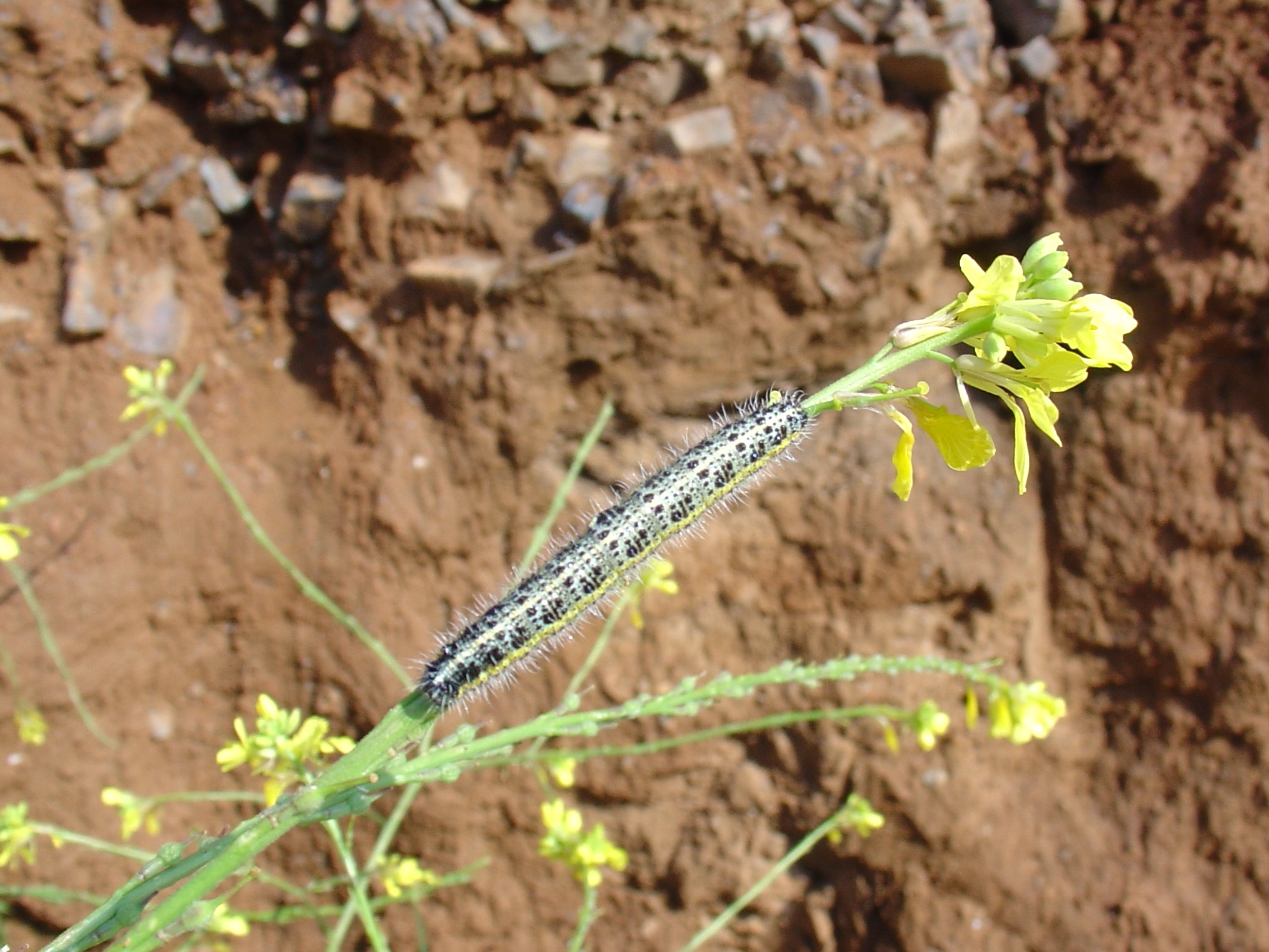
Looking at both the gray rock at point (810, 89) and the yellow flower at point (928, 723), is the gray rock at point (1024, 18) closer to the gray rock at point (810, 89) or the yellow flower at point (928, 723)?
the gray rock at point (810, 89)

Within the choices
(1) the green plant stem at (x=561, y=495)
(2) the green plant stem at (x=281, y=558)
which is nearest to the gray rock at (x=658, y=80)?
(1) the green plant stem at (x=561, y=495)

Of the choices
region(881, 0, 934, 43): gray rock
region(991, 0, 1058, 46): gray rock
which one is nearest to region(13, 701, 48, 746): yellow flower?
region(881, 0, 934, 43): gray rock

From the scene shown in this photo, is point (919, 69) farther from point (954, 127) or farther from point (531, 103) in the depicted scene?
point (531, 103)

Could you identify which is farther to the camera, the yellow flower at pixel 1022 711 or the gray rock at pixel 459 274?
the gray rock at pixel 459 274

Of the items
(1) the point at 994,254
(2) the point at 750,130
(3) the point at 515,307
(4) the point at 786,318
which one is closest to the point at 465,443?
(3) the point at 515,307

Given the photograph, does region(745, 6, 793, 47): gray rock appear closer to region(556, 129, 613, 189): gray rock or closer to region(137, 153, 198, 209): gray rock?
region(556, 129, 613, 189): gray rock

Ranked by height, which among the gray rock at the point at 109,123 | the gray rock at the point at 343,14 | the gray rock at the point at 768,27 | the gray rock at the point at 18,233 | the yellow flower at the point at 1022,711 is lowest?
the yellow flower at the point at 1022,711
